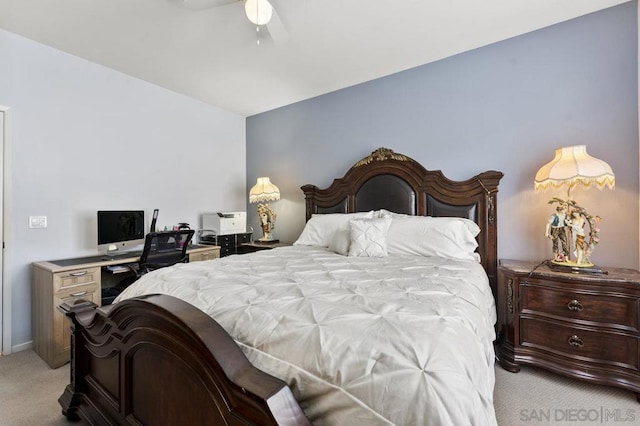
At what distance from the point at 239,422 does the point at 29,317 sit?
9.63 feet

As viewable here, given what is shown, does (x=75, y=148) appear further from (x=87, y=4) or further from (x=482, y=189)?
(x=482, y=189)

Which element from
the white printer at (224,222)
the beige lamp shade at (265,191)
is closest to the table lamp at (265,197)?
the beige lamp shade at (265,191)

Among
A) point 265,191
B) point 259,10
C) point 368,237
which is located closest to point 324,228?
point 368,237

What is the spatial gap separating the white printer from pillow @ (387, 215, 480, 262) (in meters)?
2.20

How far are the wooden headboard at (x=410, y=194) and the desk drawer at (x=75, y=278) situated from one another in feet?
7.14

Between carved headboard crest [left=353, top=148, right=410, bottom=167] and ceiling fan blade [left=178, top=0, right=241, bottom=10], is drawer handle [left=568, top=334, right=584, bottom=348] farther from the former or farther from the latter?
ceiling fan blade [left=178, top=0, right=241, bottom=10]

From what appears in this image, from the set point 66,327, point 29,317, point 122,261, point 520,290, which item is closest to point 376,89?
point 520,290

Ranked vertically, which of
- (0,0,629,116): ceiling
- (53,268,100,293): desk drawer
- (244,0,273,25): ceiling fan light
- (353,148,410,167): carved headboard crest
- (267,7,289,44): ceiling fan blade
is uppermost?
(0,0,629,116): ceiling

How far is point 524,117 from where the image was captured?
2.53 metres

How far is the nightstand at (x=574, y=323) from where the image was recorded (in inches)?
70.3

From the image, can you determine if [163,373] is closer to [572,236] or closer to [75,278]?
[75,278]

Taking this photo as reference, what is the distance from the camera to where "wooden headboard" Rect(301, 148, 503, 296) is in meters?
2.55

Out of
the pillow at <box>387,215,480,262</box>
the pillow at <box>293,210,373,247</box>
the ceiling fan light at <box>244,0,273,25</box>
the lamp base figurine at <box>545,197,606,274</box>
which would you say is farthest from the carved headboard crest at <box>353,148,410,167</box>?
the ceiling fan light at <box>244,0,273,25</box>

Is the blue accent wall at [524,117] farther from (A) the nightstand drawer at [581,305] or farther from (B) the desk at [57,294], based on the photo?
(B) the desk at [57,294]
